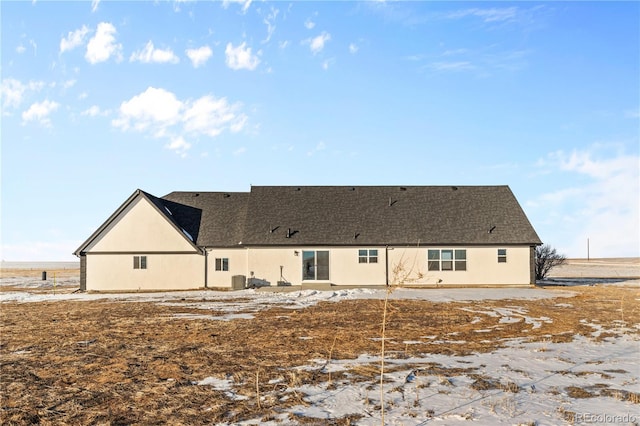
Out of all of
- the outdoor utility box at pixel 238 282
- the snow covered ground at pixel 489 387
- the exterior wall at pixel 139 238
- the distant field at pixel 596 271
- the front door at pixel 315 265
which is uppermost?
the exterior wall at pixel 139 238

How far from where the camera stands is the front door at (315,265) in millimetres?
32406

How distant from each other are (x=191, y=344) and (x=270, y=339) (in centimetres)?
205

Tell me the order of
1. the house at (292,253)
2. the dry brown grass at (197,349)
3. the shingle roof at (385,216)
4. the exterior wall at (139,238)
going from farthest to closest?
the shingle roof at (385,216) < the exterior wall at (139,238) < the house at (292,253) < the dry brown grass at (197,349)

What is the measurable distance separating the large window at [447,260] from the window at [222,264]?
13339 millimetres

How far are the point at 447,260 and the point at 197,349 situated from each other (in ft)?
77.6

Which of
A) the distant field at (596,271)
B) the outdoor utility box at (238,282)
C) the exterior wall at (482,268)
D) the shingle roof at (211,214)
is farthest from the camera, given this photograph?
the distant field at (596,271)

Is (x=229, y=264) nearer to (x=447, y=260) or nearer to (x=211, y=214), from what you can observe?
(x=211, y=214)

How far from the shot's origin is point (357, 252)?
107ft

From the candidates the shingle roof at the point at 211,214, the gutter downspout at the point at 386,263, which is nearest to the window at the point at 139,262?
the shingle roof at the point at 211,214

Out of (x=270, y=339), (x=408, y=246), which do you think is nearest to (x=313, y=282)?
(x=408, y=246)

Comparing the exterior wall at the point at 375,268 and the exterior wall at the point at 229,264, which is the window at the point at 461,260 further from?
the exterior wall at the point at 229,264

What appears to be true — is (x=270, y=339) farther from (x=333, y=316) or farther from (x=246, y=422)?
(x=246, y=422)

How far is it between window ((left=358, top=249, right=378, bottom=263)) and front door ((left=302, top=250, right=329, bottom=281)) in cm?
223

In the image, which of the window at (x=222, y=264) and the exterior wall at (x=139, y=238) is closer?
the exterior wall at (x=139, y=238)
